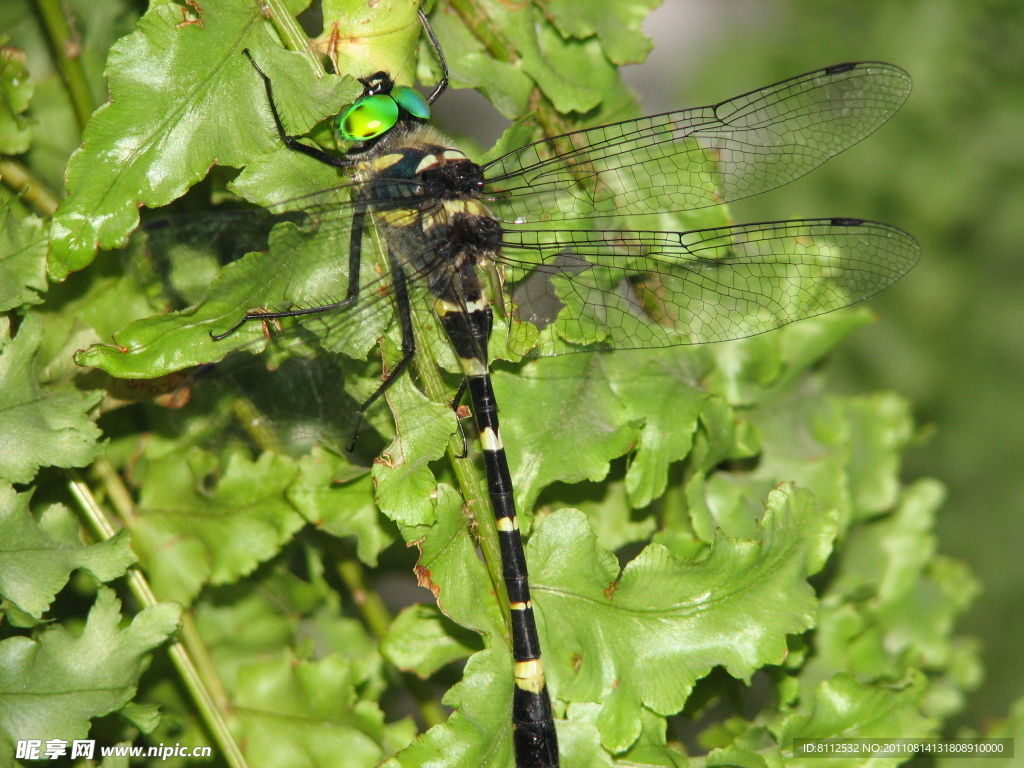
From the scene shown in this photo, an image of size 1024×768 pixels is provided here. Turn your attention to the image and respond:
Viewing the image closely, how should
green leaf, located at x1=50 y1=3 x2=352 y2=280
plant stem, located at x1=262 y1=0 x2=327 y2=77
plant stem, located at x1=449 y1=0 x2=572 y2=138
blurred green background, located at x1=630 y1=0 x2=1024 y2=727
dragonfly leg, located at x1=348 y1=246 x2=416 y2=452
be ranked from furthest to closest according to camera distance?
1. blurred green background, located at x1=630 y1=0 x2=1024 y2=727
2. plant stem, located at x1=449 y1=0 x2=572 y2=138
3. dragonfly leg, located at x1=348 y1=246 x2=416 y2=452
4. plant stem, located at x1=262 y1=0 x2=327 y2=77
5. green leaf, located at x1=50 y1=3 x2=352 y2=280

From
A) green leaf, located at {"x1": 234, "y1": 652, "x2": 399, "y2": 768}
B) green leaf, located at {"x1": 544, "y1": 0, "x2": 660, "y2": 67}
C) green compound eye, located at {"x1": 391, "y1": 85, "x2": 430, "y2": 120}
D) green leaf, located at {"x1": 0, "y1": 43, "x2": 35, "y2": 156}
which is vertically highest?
green leaf, located at {"x1": 544, "y1": 0, "x2": 660, "y2": 67}

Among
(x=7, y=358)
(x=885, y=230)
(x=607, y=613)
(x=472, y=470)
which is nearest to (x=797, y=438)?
(x=885, y=230)

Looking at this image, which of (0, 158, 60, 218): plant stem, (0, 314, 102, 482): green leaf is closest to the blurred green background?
(0, 158, 60, 218): plant stem

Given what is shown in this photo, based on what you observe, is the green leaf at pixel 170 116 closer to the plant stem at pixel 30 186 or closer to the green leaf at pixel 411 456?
the plant stem at pixel 30 186

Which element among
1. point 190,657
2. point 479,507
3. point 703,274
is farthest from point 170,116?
point 703,274

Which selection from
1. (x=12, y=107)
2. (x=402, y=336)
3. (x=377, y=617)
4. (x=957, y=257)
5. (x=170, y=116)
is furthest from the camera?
(x=957, y=257)

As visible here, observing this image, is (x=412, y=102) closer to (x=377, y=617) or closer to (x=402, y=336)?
(x=402, y=336)

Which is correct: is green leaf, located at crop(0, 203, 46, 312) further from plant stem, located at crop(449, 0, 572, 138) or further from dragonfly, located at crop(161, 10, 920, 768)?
plant stem, located at crop(449, 0, 572, 138)
